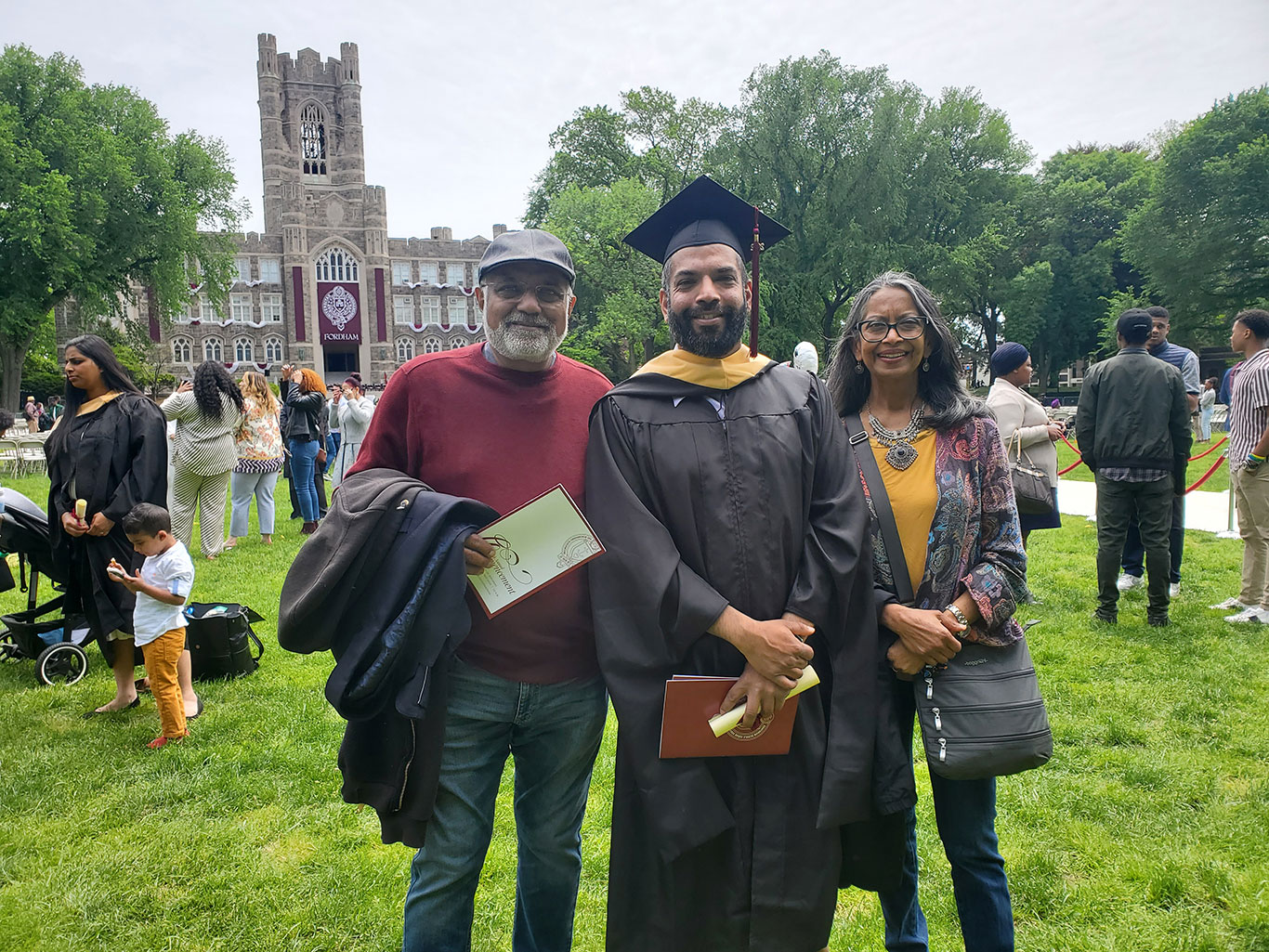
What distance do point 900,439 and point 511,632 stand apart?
4.23 ft

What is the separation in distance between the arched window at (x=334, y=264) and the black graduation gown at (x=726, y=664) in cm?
5549

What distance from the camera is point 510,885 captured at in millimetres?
2926

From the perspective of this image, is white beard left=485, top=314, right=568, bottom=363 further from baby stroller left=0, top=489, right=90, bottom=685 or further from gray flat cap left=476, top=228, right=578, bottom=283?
baby stroller left=0, top=489, right=90, bottom=685

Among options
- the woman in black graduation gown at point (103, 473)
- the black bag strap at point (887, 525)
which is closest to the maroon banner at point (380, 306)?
the woman in black graduation gown at point (103, 473)

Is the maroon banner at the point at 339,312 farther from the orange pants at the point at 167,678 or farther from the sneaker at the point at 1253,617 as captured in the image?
the sneaker at the point at 1253,617

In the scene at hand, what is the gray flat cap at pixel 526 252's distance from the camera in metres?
2.09

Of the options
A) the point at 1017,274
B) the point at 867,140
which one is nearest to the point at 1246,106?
the point at 1017,274

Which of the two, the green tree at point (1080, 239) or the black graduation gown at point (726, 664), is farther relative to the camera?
the green tree at point (1080, 239)

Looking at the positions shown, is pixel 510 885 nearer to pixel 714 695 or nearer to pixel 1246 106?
pixel 714 695

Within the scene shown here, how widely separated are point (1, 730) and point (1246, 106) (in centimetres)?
4058

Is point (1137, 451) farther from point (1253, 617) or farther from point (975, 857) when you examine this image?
point (975, 857)

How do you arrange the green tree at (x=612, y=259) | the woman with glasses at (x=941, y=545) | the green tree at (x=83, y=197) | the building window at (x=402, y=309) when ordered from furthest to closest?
the building window at (x=402, y=309) < the green tree at (x=612, y=259) < the green tree at (x=83, y=197) < the woman with glasses at (x=941, y=545)

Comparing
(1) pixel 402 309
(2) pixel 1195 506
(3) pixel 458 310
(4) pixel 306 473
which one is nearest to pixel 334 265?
(1) pixel 402 309

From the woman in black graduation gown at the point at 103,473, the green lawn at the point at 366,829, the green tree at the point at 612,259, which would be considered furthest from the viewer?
the green tree at the point at 612,259
